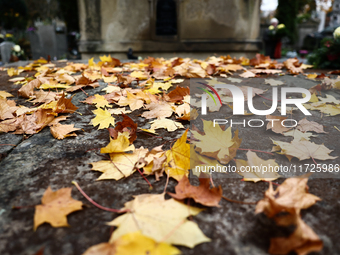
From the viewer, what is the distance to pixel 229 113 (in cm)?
141

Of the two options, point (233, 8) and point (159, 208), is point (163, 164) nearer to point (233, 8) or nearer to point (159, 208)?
point (159, 208)

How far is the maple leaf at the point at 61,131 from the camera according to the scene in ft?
3.55

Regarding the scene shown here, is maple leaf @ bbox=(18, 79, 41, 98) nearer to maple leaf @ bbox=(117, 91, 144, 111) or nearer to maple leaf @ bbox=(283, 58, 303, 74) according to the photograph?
maple leaf @ bbox=(117, 91, 144, 111)

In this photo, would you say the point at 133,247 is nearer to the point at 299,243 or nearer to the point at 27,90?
the point at 299,243

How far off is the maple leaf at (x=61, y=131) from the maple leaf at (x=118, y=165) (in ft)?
1.06

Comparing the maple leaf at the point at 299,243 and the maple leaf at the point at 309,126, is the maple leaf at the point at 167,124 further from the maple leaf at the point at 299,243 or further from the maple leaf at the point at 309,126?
the maple leaf at the point at 299,243

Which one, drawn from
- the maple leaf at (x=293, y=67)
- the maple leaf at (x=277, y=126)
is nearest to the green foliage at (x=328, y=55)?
the maple leaf at (x=293, y=67)

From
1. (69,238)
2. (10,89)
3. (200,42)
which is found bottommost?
(69,238)

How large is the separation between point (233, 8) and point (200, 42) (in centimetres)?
105

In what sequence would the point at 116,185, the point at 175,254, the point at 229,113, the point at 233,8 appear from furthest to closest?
the point at 233,8, the point at 229,113, the point at 116,185, the point at 175,254

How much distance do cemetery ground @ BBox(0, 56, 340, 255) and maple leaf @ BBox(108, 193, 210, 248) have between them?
2cm

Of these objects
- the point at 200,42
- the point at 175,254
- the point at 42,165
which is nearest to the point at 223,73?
the point at 42,165

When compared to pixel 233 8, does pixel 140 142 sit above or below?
below

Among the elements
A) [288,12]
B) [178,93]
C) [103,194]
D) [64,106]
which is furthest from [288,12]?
[103,194]
